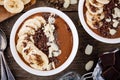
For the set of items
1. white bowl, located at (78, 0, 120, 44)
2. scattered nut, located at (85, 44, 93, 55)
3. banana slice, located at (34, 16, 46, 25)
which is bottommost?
scattered nut, located at (85, 44, 93, 55)

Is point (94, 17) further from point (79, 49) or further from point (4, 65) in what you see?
point (4, 65)

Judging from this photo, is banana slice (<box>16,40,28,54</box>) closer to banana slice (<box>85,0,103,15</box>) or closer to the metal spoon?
the metal spoon

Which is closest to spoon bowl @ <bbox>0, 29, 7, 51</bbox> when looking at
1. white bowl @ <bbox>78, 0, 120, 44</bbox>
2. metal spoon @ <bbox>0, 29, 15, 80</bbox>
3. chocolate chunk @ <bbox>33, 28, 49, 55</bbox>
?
metal spoon @ <bbox>0, 29, 15, 80</bbox>

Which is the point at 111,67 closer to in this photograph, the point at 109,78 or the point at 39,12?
the point at 109,78

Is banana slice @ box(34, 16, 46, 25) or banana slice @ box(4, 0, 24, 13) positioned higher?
banana slice @ box(4, 0, 24, 13)

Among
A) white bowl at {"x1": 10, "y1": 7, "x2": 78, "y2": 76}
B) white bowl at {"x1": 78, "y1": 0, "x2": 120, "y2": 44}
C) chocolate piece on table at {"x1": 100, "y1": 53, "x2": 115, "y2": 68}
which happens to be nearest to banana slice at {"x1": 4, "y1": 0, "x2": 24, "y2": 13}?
white bowl at {"x1": 10, "y1": 7, "x2": 78, "y2": 76}

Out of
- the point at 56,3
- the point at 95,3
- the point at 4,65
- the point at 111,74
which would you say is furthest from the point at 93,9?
the point at 4,65

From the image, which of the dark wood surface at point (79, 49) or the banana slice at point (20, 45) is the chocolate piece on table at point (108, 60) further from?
the banana slice at point (20, 45)

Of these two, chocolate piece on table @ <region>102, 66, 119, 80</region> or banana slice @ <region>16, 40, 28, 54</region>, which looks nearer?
chocolate piece on table @ <region>102, 66, 119, 80</region>
